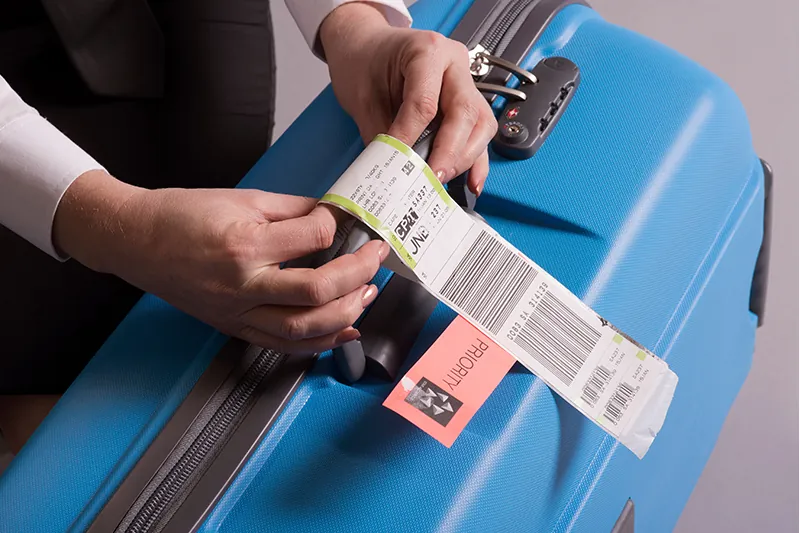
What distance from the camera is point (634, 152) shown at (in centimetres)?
77

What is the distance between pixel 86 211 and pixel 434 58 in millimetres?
299

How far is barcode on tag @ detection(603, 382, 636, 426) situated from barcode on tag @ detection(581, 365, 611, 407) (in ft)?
0.04

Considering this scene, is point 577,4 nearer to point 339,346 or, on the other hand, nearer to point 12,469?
A: point 339,346

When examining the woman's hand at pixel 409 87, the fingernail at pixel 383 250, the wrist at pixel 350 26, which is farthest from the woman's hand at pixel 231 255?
the wrist at pixel 350 26

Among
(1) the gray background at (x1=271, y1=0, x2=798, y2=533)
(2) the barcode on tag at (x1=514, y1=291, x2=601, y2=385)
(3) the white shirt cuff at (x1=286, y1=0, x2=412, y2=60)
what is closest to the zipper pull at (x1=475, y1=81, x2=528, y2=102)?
(3) the white shirt cuff at (x1=286, y1=0, x2=412, y2=60)

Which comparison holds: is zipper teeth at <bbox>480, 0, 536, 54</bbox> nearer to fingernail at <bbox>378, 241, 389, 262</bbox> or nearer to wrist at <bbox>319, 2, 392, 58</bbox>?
wrist at <bbox>319, 2, 392, 58</bbox>

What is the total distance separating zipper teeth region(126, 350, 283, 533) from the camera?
610mm

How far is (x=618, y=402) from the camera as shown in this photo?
653 mm

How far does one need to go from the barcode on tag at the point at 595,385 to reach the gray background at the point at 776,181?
2.45 feet

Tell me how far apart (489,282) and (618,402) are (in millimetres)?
139

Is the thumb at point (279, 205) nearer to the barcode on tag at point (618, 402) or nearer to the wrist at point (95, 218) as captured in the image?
the wrist at point (95, 218)

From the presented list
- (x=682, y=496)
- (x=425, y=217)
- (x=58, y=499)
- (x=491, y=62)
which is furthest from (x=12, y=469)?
(x=682, y=496)

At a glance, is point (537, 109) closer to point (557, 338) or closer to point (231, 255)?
point (557, 338)

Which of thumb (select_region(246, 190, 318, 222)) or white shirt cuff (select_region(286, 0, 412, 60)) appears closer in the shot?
thumb (select_region(246, 190, 318, 222))
